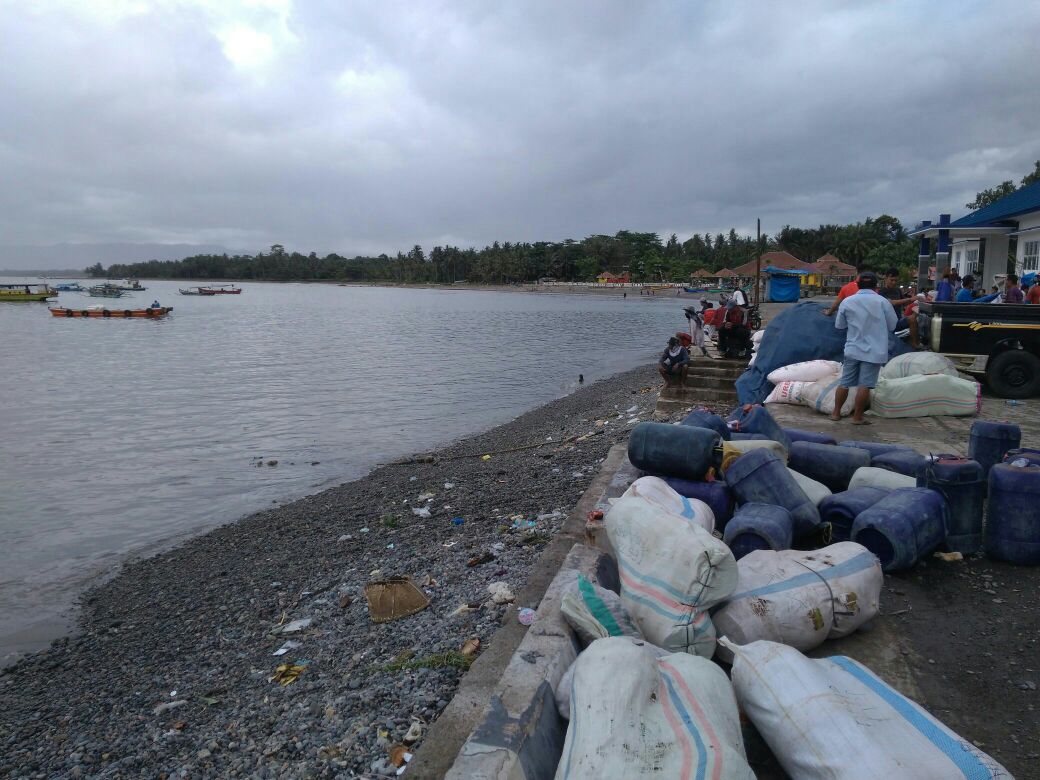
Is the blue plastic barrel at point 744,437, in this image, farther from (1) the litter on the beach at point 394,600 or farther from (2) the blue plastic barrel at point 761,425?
(1) the litter on the beach at point 394,600

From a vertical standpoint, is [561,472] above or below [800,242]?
below

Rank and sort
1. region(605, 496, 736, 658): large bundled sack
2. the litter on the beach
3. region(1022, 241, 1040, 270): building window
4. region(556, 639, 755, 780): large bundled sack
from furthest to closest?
1. region(1022, 241, 1040, 270): building window
2. the litter on the beach
3. region(605, 496, 736, 658): large bundled sack
4. region(556, 639, 755, 780): large bundled sack

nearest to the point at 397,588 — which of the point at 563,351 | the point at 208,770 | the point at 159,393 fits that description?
the point at 208,770

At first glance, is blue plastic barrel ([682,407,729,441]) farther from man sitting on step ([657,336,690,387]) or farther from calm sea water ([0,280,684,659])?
calm sea water ([0,280,684,659])

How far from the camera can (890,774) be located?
1.81 metres

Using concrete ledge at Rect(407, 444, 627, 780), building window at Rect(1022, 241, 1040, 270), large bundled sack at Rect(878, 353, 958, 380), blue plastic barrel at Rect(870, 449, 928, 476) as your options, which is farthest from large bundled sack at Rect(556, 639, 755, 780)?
building window at Rect(1022, 241, 1040, 270)

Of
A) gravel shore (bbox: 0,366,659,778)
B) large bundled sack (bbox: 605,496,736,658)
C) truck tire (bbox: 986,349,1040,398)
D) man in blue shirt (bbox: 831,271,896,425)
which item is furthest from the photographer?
truck tire (bbox: 986,349,1040,398)

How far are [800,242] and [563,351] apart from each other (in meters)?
64.0

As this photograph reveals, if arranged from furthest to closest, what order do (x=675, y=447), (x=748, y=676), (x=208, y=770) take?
(x=675, y=447) < (x=208, y=770) < (x=748, y=676)

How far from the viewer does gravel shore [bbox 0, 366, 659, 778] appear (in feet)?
10.3

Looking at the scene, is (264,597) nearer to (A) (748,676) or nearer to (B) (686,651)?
(B) (686,651)

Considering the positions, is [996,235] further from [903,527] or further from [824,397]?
[903,527]

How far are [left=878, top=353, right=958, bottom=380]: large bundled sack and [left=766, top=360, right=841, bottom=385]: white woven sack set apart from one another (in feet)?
1.85

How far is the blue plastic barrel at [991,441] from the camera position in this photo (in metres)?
4.31
